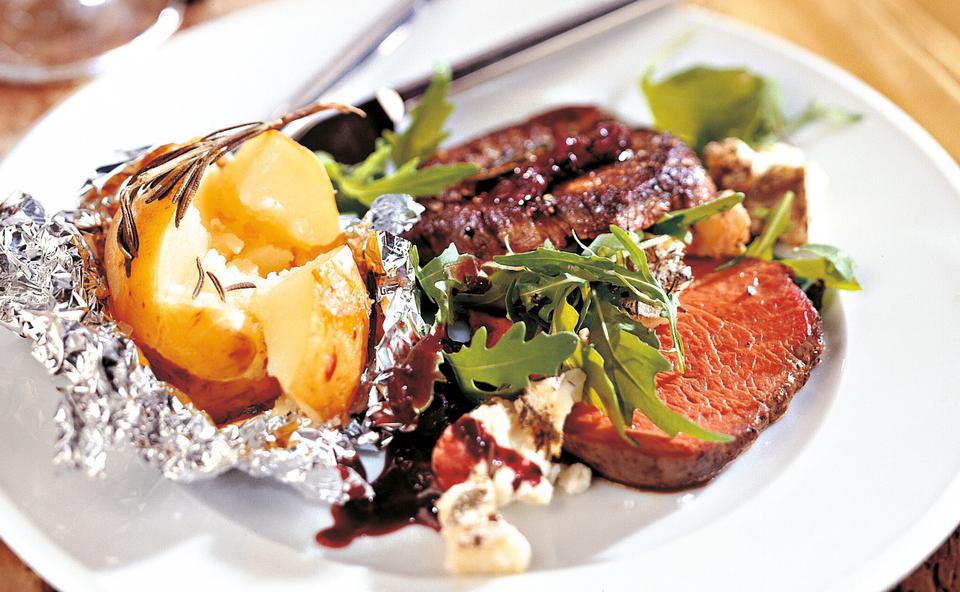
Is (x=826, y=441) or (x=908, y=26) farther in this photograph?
(x=908, y=26)

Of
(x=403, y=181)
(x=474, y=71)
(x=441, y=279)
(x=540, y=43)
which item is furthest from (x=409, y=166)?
(x=540, y=43)

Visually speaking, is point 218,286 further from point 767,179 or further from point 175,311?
point 767,179

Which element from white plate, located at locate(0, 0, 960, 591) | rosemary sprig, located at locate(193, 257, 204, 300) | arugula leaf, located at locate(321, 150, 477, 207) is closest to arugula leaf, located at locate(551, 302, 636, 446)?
white plate, located at locate(0, 0, 960, 591)

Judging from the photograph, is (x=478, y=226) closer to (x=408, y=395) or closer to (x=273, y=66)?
(x=408, y=395)

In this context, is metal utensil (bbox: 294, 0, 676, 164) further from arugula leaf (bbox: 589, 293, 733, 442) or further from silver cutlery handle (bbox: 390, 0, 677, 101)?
arugula leaf (bbox: 589, 293, 733, 442)

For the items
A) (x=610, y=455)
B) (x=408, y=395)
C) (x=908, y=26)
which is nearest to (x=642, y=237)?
(x=610, y=455)

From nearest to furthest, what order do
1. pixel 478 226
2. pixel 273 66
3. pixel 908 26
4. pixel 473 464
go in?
pixel 473 464
pixel 478 226
pixel 273 66
pixel 908 26
